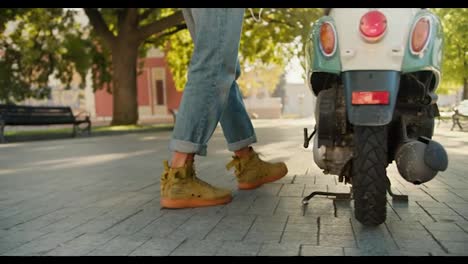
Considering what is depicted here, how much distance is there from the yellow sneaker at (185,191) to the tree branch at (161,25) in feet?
45.7

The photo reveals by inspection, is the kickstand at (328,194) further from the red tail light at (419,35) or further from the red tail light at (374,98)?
the red tail light at (419,35)

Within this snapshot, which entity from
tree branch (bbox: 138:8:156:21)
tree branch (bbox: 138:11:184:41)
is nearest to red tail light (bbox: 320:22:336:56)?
tree branch (bbox: 138:11:184:41)

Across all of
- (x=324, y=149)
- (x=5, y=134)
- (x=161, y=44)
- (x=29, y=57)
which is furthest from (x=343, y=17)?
(x=161, y=44)

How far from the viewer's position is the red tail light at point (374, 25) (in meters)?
2.07

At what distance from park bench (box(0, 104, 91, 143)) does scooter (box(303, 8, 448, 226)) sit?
34.8 feet

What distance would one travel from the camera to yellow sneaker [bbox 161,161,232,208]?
8.57ft

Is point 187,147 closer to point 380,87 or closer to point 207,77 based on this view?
point 207,77

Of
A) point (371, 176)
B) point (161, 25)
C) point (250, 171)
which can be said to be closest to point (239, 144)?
point (250, 171)

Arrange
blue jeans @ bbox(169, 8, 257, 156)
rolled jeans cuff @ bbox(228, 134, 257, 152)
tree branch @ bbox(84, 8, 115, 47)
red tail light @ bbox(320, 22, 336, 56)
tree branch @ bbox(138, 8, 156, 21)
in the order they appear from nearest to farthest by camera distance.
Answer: red tail light @ bbox(320, 22, 336, 56)
blue jeans @ bbox(169, 8, 257, 156)
rolled jeans cuff @ bbox(228, 134, 257, 152)
tree branch @ bbox(84, 8, 115, 47)
tree branch @ bbox(138, 8, 156, 21)

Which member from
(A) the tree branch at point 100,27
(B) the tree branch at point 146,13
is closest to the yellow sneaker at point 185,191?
(A) the tree branch at point 100,27

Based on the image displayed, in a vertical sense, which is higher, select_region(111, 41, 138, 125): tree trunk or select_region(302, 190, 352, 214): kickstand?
select_region(111, 41, 138, 125): tree trunk

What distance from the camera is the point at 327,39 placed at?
224cm

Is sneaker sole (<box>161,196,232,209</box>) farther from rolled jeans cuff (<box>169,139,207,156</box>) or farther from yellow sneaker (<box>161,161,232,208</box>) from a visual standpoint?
rolled jeans cuff (<box>169,139,207,156</box>)

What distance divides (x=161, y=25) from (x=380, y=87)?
50.3 ft
